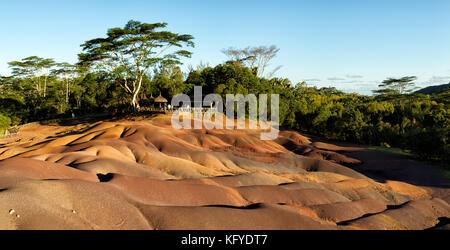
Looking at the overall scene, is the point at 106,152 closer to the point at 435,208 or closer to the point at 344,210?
the point at 344,210

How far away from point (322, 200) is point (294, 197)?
1574mm

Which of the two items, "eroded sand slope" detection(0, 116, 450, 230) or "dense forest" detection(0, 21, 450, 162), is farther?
"dense forest" detection(0, 21, 450, 162)

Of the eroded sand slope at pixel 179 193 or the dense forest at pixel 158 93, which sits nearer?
the eroded sand slope at pixel 179 193

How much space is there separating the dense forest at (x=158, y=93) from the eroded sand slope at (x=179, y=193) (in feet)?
51.9

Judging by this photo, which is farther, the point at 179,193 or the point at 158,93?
the point at 158,93

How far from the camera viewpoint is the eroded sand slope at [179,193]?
713 centimetres

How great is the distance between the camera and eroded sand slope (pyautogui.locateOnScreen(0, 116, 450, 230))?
7.13 meters

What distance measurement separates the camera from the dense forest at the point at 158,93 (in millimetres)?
34219

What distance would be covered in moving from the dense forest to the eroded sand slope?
15834 mm

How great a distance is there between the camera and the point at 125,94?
43812 mm

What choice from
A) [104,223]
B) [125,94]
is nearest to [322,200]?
[104,223]

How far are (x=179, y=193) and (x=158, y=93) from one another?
3873 centimetres

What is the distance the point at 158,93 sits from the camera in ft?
154
